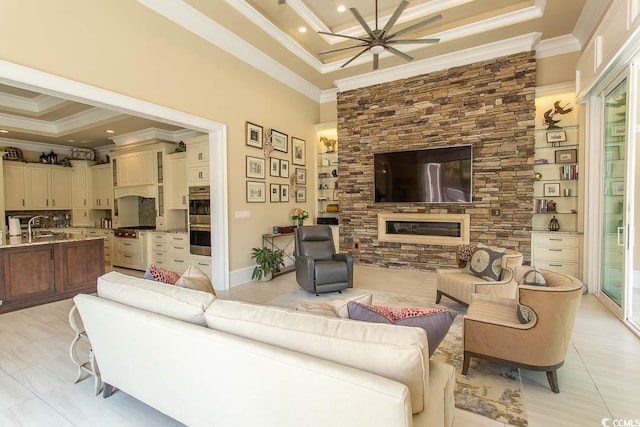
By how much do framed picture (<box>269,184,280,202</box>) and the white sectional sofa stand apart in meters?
3.69

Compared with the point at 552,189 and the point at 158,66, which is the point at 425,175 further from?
the point at 158,66

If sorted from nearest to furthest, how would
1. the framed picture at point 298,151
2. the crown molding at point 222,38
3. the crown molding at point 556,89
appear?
the crown molding at point 222,38 → the crown molding at point 556,89 → the framed picture at point 298,151

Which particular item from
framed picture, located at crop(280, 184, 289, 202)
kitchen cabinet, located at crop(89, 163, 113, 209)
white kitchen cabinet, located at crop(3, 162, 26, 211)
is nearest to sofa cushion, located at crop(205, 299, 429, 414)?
framed picture, located at crop(280, 184, 289, 202)

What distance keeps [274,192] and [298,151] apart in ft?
3.77

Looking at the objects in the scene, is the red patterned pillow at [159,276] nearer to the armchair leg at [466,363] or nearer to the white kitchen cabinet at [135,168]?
the armchair leg at [466,363]

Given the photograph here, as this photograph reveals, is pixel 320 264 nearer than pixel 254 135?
Yes

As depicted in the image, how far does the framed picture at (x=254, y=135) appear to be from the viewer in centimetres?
496

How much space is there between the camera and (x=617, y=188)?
354 centimetres

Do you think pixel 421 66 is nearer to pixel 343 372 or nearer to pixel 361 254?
pixel 361 254

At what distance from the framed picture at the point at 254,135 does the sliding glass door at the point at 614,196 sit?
15.5ft

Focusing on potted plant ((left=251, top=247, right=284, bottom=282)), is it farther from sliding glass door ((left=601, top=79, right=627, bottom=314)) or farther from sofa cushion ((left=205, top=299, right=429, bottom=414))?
sliding glass door ((left=601, top=79, right=627, bottom=314))

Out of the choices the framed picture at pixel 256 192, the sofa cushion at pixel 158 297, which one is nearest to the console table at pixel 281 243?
the framed picture at pixel 256 192

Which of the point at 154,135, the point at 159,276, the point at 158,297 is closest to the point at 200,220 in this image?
the point at 154,135

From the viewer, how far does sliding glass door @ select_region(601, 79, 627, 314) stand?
3340mm
